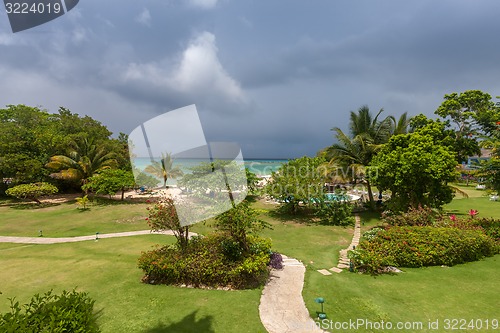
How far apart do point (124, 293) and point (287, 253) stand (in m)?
6.48

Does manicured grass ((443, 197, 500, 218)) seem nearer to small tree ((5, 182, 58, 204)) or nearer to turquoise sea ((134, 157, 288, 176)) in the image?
turquoise sea ((134, 157, 288, 176))

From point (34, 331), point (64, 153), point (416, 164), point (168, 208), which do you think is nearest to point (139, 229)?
point (168, 208)

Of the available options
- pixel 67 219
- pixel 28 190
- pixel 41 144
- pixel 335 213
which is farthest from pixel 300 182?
pixel 41 144

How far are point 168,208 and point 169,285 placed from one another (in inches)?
94.1

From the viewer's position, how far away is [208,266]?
7.40 m

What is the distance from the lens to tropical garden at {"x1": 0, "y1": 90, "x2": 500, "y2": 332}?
5.91 metres

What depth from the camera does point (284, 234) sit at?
44.9 ft

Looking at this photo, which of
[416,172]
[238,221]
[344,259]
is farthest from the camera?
[416,172]

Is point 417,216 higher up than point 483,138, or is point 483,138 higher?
point 483,138

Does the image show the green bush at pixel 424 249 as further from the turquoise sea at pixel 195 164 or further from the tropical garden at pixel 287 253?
the turquoise sea at pixel 195 164

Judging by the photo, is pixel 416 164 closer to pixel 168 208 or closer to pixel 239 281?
pixel 239 281

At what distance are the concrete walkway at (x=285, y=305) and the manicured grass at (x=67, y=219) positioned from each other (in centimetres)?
1032

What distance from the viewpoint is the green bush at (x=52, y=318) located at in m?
3.34

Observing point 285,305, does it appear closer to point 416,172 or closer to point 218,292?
point 218,292
